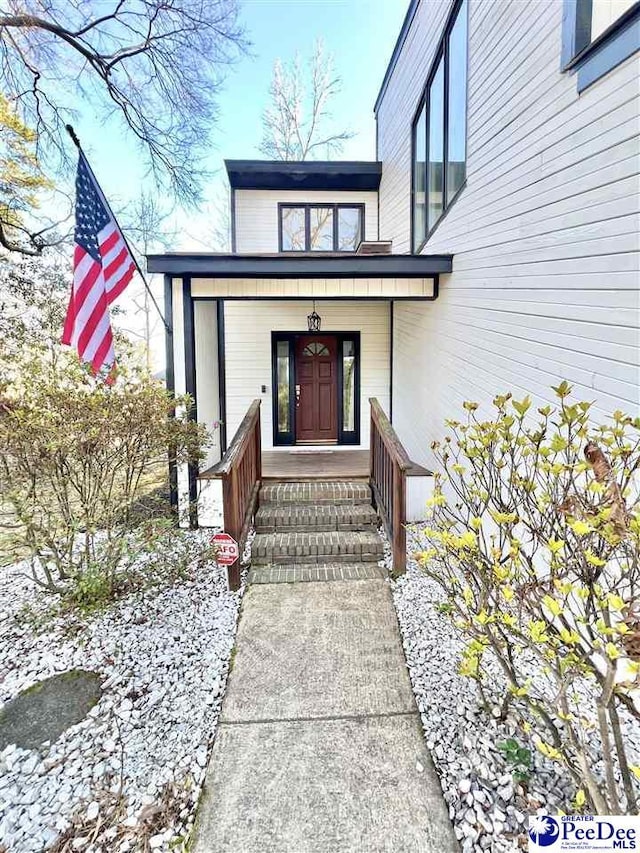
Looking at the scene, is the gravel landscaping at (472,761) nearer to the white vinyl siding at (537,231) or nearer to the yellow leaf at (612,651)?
the yellow leaf at (612,651)

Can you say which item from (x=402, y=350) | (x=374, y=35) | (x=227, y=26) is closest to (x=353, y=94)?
(x=374, y=35)

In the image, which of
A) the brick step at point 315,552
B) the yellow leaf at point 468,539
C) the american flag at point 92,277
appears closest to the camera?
the yellow leaf at point 468,539

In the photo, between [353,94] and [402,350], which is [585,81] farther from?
[353,94]

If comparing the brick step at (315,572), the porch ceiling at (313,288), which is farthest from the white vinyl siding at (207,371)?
the brick step at (315,572)

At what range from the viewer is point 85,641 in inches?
143

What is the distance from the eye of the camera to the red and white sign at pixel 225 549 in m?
4.14

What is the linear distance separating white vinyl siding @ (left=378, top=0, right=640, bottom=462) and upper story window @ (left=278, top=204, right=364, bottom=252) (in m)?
3.69

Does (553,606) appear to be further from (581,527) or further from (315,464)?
(315,464)

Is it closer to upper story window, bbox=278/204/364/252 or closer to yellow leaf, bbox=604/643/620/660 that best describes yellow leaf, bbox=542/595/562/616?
yellow leaf, bbox=604/643/620/660

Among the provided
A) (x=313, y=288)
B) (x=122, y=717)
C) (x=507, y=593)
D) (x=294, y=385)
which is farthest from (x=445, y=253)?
(x=122, y=717)

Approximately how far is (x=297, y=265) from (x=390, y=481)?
271 centimetres

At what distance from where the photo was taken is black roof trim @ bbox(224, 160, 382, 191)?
9008 mm

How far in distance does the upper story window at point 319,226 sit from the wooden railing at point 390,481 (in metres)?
5.14

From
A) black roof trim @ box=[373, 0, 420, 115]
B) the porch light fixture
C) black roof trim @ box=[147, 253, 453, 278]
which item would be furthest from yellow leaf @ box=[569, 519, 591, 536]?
black roof trim @ box=[373, 0, 420, 115]
